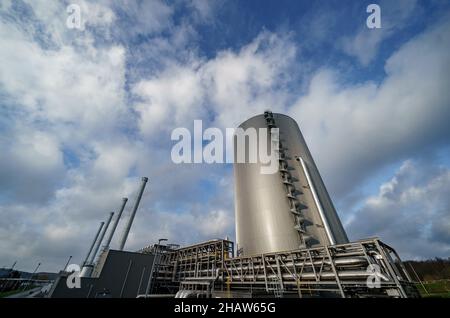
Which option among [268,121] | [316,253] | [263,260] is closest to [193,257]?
[263,260]

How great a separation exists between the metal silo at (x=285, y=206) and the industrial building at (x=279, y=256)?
9 cm

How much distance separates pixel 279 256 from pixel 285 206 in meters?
4.99

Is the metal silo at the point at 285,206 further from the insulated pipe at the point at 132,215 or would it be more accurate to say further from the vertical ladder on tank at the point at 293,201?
the insulated pipe at the point at 132,215

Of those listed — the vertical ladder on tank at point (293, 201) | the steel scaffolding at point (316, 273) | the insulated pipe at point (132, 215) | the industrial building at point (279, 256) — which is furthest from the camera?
the insulated pipe at point (132, 215)

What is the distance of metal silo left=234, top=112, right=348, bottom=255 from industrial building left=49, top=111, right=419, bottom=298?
0.29 feet

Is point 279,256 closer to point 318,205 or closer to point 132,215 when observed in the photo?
point 318,205

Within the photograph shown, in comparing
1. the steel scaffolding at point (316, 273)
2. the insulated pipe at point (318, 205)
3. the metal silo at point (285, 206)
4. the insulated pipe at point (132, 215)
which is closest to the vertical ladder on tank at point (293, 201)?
the metal silo at point (285, 206)

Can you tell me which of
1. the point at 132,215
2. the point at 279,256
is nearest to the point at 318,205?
the point at 279,256

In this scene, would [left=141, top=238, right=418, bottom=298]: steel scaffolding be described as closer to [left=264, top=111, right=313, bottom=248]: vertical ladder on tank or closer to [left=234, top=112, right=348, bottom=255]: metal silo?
[left=234, top=112, right=348, bottom=255]: metal silo

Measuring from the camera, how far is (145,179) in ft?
108

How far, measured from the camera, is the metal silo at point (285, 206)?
658 inches

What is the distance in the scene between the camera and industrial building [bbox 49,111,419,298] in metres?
10.8

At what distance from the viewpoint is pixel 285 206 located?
59.3 ft
